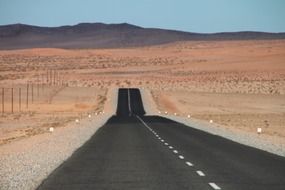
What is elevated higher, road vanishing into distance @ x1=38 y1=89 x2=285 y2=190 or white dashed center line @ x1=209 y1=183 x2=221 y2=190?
white dashed center line @ x1=209 y1=183 x2=221 y2=190

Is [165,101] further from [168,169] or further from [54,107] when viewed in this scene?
[168,169]

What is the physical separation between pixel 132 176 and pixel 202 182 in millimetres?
2093

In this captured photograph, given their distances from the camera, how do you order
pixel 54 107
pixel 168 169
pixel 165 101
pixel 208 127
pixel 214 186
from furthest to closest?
pixel 165 101 → pixel 54 107 → pixel 208 127 → pixel 168 169 → pixel 214 186

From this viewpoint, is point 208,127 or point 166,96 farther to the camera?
point 166,96

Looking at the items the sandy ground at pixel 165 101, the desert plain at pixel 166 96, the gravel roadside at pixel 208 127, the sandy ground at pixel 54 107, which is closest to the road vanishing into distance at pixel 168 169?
the sandy ground at pixel 165 101

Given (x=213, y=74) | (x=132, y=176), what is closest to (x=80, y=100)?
(x=213, y=74)

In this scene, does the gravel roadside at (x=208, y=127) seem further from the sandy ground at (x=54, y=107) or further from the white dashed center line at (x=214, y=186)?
the white dashed center line at (x=214, y=186)

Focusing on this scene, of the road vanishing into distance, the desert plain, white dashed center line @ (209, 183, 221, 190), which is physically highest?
white dashed center line @ (209, 183, 221, 190)

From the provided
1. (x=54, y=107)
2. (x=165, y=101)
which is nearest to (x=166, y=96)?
(x=165, y=101)

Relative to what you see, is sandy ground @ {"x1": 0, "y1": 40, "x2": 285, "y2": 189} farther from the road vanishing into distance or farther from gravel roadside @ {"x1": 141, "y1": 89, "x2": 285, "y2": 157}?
the road vanishing into distance

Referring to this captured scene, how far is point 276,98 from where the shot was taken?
11050 centimetres

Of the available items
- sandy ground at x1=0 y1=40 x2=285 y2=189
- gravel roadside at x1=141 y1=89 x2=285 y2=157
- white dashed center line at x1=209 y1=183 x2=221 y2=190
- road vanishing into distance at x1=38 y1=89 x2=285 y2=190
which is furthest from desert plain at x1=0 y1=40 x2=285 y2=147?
white dashed center line at x1=209 y1=183 x2=221 y2=190

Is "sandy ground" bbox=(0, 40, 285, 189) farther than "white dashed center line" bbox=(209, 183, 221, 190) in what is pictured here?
Yes

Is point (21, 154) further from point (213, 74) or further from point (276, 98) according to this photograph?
point (213, 74)
